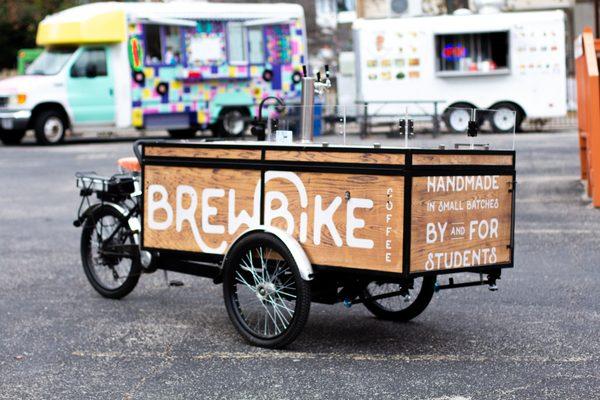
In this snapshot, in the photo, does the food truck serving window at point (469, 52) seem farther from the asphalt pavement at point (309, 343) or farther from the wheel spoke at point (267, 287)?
the wheel spoke at point (267, 287)

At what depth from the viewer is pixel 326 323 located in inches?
295

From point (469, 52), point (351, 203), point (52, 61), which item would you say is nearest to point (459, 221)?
point (351, 203)

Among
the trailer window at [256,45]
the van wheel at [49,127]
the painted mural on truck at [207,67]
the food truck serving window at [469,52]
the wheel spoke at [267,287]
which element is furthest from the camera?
the food truck serving window at [469,52]

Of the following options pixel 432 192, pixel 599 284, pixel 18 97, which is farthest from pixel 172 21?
pixel 432 192

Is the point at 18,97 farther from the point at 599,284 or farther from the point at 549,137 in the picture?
the point at 599,284

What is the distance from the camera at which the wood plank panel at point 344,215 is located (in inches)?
247

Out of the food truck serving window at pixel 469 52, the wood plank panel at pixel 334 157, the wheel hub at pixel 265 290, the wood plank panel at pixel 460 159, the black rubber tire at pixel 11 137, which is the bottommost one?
the black rubber tire at pixel 11 137

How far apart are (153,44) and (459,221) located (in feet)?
68.5

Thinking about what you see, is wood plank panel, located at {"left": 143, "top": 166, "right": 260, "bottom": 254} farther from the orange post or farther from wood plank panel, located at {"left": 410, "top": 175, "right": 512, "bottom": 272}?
the orange post

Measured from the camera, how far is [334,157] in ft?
21.3

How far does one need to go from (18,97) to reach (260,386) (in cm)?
2063

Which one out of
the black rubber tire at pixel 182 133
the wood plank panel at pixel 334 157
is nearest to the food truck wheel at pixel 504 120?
the wood plank panel at pixel 334 157

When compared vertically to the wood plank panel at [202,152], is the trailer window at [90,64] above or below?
above

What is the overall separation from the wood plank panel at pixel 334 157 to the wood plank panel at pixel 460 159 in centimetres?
14
